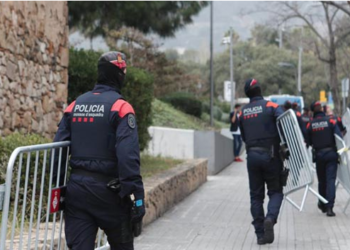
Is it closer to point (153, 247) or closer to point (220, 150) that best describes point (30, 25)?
point (153, 247)

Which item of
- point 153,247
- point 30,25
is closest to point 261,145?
point 153,247

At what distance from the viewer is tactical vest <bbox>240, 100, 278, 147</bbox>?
8.95m

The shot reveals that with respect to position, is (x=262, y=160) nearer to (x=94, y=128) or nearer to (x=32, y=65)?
(x=32, y=65)

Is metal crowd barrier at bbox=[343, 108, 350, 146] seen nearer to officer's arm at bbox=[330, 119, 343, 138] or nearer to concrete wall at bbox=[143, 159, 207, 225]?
officer's arm at bbox=[330, 119, 343, 138]

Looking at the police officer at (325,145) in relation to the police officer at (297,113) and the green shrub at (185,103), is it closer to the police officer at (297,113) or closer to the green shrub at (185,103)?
the police officer at (297,113)

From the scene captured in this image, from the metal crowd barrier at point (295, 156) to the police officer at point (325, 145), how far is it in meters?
1.37

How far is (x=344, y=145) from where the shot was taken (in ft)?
37.0

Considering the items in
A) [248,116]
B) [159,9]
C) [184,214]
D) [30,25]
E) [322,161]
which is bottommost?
[184,214]

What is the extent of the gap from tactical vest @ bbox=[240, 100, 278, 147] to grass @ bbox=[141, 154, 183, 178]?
3458mm

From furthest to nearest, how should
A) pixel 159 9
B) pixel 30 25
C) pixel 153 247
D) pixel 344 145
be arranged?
pixel 159 9
pixel 344 145
pixel 30 25
pixel 153 247

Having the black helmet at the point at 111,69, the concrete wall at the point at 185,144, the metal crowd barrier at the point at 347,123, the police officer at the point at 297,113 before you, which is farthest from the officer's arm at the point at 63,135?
the concrete wall at the point at 185,144

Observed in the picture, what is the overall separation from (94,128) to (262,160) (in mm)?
3939

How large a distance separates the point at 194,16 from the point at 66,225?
16.0 meters

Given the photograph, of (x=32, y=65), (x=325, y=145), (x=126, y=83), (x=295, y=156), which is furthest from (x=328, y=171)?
(x=32, y=65)
